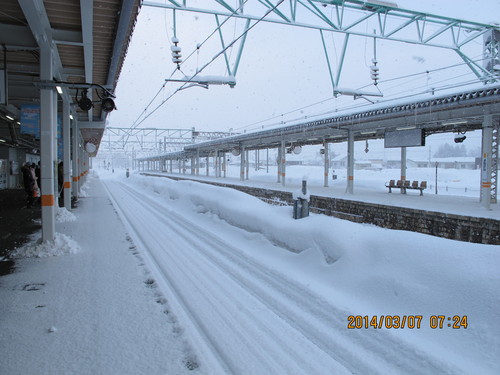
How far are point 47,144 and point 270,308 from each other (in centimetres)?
524

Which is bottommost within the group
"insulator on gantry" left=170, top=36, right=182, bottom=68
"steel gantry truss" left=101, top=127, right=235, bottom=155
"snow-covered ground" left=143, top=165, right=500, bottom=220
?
"snow-covered ground" left=143, top=165, right=500, bottom=220

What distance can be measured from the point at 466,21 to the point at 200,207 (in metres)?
10.6

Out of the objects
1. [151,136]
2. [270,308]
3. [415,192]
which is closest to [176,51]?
[270,308]

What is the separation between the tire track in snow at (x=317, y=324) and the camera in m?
2.87

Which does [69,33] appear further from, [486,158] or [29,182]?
[486,158]

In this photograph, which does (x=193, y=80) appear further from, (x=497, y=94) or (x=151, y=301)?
(x=497, y=94)

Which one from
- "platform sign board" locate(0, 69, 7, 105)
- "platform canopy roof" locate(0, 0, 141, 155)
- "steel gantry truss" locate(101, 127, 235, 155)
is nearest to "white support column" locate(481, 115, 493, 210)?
"platform canopy roof" locate(0, 0, 141, 155)

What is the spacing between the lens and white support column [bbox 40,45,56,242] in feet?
20.6

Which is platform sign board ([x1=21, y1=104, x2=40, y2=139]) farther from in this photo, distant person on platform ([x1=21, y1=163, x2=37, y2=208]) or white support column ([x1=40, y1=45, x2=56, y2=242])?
distant person on platform ([x1=21, y1=163, x2=37, y2=208])

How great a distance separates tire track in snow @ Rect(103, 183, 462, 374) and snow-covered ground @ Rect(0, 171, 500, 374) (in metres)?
0.02

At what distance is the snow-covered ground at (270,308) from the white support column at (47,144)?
0.85m

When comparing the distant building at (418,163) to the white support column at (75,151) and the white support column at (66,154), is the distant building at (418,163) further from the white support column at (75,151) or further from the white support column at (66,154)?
the white support column at (66,154)

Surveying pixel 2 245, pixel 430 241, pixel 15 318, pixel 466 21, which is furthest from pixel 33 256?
pixel 466 21

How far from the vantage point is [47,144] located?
6.37 m
